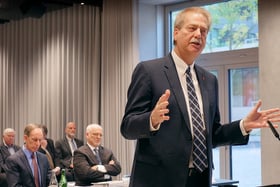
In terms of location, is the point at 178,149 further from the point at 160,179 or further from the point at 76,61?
the point at 76,61

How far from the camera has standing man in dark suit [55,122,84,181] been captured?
8.62 metres

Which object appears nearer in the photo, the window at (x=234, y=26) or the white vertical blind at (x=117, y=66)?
the window at (x=234, y=26)

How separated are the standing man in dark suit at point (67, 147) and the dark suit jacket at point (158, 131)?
6.49 metres

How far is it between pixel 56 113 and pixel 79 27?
1.73 m

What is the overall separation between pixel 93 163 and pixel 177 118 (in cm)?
420

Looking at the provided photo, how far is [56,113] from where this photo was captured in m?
10.0

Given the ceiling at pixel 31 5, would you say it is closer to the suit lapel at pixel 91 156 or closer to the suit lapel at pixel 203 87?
the suit lapel at pixel 91 156

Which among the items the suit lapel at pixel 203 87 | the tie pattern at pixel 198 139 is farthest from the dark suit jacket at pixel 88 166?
the tie pattern at pixel 198 139

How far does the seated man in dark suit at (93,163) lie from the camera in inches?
221

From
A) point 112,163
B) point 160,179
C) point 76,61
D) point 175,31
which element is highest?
point 76,61

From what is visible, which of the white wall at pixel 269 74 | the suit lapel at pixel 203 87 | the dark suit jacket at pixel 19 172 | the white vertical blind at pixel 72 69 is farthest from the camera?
the white vertical blind at pixel 72 69

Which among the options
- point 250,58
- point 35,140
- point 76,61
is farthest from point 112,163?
point 76,61

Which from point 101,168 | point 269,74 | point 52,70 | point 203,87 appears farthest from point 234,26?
point 203,87

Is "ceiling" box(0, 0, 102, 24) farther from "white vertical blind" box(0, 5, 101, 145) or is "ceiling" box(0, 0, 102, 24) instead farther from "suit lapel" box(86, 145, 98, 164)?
"suit lapel" box(86, 145, 98, 164)
